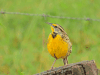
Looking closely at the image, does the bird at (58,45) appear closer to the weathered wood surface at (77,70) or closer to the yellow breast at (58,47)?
the yellow breast at (58,47)

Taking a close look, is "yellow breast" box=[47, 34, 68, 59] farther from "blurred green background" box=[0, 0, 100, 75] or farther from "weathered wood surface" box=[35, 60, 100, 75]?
"blurred green background" box=[0, 0, 100, 75]

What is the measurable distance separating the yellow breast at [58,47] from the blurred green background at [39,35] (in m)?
1.15

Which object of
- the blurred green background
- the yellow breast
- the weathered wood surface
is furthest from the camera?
the blurred green background

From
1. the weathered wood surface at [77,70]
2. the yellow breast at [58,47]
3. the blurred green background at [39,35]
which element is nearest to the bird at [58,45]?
the yellow breast at [58,47]

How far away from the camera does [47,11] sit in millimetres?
7340

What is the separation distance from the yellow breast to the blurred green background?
1.15 metres

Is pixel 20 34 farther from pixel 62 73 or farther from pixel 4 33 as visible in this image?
pixel 62 73

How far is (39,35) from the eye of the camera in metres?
6.51

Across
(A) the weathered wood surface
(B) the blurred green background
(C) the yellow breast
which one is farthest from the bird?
(B) the blurred green background

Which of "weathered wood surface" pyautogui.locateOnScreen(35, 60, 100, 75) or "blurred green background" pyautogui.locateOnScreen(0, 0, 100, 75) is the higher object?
"blurred green background" pyautogui.locateOnScreen(0, 0, 100, 75)

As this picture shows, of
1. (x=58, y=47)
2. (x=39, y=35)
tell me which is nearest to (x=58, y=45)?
(x=58, y=47)

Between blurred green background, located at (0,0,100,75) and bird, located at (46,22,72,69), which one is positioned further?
blurred green background, located at (0,0,100,75)

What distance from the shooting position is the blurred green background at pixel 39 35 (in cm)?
532

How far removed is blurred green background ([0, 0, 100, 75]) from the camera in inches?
210
